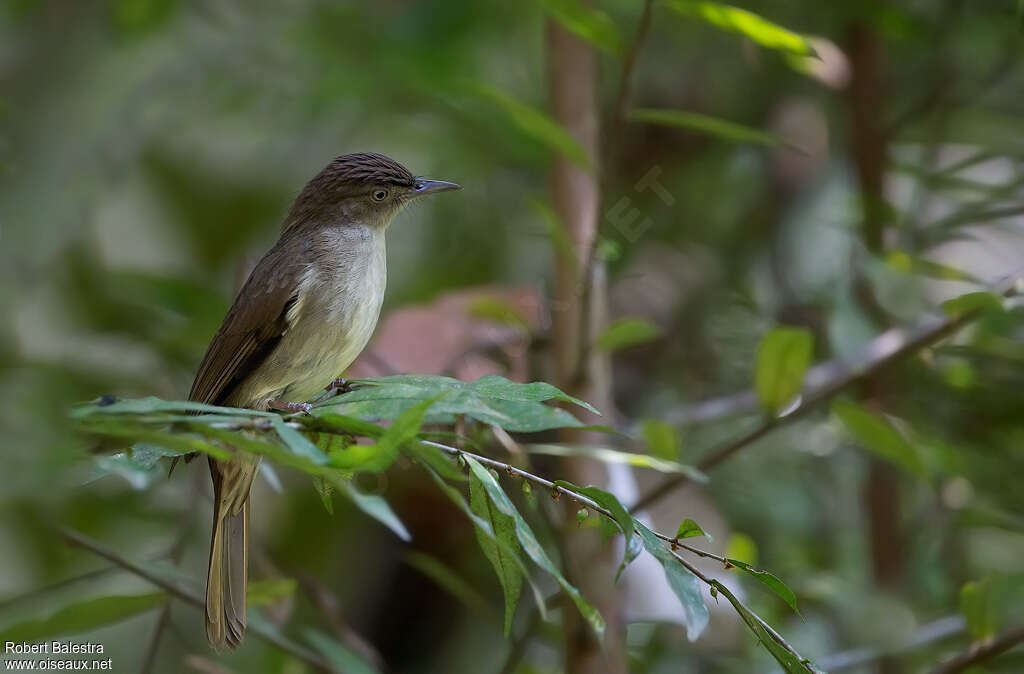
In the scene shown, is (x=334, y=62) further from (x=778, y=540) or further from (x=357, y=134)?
(x=778, y=540)

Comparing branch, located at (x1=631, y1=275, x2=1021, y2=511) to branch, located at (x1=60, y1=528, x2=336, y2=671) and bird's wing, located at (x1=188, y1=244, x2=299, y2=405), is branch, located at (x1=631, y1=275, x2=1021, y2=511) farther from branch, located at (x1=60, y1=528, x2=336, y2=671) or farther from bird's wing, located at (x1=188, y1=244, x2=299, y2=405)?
bird's wing, located at (x1=188, y1=244, x2=299, y2=405)

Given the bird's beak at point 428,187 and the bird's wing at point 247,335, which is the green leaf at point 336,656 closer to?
the bird's wing at point 247,335

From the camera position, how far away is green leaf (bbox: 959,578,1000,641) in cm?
219

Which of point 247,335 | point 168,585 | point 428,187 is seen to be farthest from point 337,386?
point 428,187

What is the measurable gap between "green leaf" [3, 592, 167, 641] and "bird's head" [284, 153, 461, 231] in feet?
4.01

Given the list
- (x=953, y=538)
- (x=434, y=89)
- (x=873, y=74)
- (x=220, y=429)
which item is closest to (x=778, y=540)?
(x=953, y=538)

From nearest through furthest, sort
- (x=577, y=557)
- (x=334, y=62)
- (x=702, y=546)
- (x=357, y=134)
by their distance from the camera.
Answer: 1. (x=577, y=557)
2. (x=702, y=546)
3. (x=334, y=62)
4. (x=357, y=134)

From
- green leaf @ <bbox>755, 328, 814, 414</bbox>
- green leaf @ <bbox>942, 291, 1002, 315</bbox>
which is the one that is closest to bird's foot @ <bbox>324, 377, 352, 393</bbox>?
green leaf @ <bbox>755, 328, 814, 414</bbox>

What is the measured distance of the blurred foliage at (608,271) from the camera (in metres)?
2.74

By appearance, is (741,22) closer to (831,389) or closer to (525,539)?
(831,389)

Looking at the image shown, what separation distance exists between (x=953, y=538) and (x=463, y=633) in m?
1.91

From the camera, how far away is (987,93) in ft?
13.0

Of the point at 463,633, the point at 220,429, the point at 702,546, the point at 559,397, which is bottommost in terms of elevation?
the point at 463,633

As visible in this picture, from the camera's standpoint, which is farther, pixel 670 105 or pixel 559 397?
pixel 670 105
